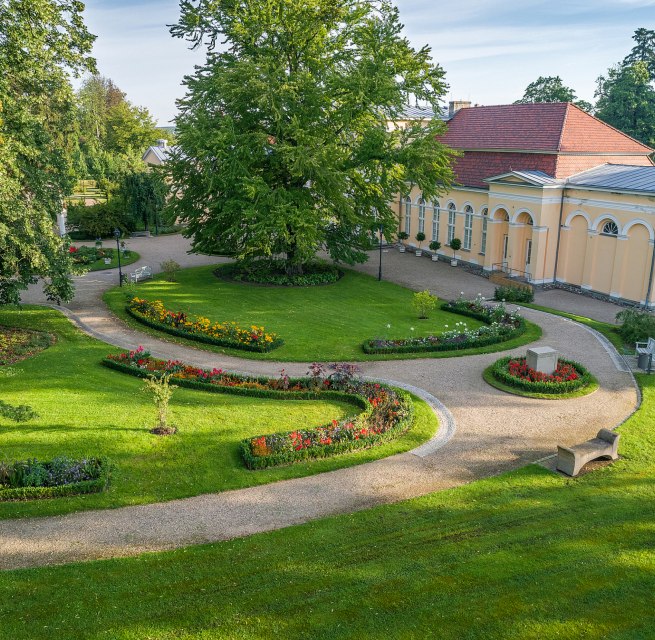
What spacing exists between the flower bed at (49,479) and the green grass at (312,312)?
10212 mm

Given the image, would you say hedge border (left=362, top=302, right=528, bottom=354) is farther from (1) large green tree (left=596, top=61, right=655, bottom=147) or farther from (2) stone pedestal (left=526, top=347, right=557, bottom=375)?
(1) large green tree (left=596, top=61, right=655, bottom=147)

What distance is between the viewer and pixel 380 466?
1470 centimetres

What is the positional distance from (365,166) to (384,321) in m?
9.96

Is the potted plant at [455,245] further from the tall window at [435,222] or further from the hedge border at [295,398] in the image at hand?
the hedge border at [295,398]

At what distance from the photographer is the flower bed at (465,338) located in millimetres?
23594

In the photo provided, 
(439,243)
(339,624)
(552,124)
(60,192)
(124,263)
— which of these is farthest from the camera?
(439,243)

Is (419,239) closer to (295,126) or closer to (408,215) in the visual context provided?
(408,215)

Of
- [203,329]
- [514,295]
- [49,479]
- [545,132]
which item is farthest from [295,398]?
[545,132]

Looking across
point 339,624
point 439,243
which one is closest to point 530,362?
point 339,624

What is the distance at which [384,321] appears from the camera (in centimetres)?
2781

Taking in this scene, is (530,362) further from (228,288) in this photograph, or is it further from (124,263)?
(124,263)

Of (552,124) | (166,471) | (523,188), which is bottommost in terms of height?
(166,471)

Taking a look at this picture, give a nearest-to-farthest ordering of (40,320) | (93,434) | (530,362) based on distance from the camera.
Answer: (93,434) < (530,362) < (40,320)

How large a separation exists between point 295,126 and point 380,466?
2035cm
